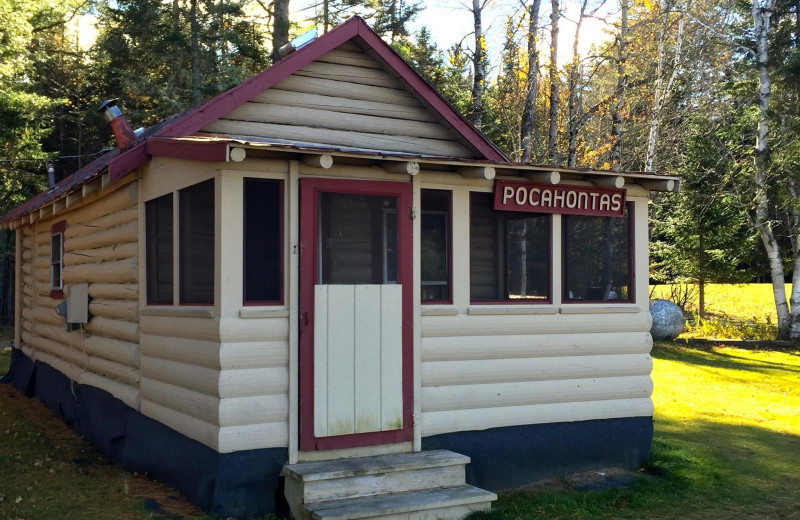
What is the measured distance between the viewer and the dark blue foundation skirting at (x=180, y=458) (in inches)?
249

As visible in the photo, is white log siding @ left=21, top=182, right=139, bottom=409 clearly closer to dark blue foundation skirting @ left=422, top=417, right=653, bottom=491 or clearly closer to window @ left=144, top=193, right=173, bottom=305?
window @ left=144, top=193, right=173, bottom=305

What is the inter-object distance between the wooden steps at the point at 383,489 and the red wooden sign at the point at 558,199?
2.46 meters

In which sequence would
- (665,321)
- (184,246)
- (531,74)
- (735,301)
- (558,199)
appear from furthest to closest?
(735,301) → (665,321) → (531,74) → (558,199) → (184,246)

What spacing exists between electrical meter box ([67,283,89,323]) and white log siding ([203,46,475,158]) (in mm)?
3264

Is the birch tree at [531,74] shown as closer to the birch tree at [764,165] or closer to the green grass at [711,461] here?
the green grass at [711,461]

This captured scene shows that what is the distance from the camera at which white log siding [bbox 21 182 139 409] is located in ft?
27.2

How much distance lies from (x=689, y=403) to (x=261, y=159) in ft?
29.9

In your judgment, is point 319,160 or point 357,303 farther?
point 357,303

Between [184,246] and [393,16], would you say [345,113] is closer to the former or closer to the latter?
[184,246]

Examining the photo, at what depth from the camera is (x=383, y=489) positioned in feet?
20.8

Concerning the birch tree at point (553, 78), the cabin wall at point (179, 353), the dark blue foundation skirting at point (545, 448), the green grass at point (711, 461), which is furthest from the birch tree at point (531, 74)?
the cabin wall at point (179, 353)

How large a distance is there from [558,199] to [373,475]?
10.5 ft

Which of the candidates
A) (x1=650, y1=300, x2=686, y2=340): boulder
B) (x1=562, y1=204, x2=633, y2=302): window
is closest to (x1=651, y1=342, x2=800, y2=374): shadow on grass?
(x1=650, y1=300, x2=686, y2=340): boulder

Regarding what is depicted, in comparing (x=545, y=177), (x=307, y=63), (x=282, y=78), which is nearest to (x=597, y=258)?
(x=545, y=177)
